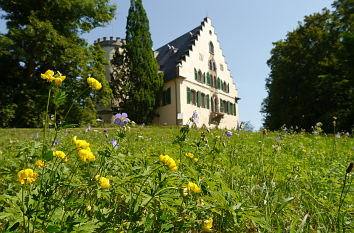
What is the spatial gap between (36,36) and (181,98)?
43.5 ft

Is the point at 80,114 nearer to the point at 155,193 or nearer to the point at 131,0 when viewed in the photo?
the point at 131,0

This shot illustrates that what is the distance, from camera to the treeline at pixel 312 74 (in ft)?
66.7

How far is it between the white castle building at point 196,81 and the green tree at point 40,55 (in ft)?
18.6

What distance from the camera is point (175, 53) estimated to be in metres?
26.1

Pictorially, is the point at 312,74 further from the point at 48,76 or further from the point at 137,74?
the point at 48,76

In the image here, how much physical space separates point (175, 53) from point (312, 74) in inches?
600

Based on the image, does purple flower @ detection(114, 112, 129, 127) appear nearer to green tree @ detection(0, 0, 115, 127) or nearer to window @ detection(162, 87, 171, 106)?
green tree @ detection(0, 0, 115, 127)

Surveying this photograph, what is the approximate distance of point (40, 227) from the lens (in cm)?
104

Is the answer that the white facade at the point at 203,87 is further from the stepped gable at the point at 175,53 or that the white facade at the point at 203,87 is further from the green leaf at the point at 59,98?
the green leaf at the point at 59,98


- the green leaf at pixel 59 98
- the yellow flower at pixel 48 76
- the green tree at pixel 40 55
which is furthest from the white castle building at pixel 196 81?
the green leaf at pixel 59 98

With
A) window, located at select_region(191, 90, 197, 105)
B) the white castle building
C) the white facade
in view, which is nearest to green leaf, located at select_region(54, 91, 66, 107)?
the white castle building

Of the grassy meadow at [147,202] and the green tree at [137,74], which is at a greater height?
the green tree at [137,74]

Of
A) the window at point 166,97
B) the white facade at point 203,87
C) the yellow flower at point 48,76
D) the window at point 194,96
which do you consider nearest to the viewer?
the yellow flower at point 48,76

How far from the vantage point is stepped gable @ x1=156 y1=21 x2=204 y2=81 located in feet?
77.3
